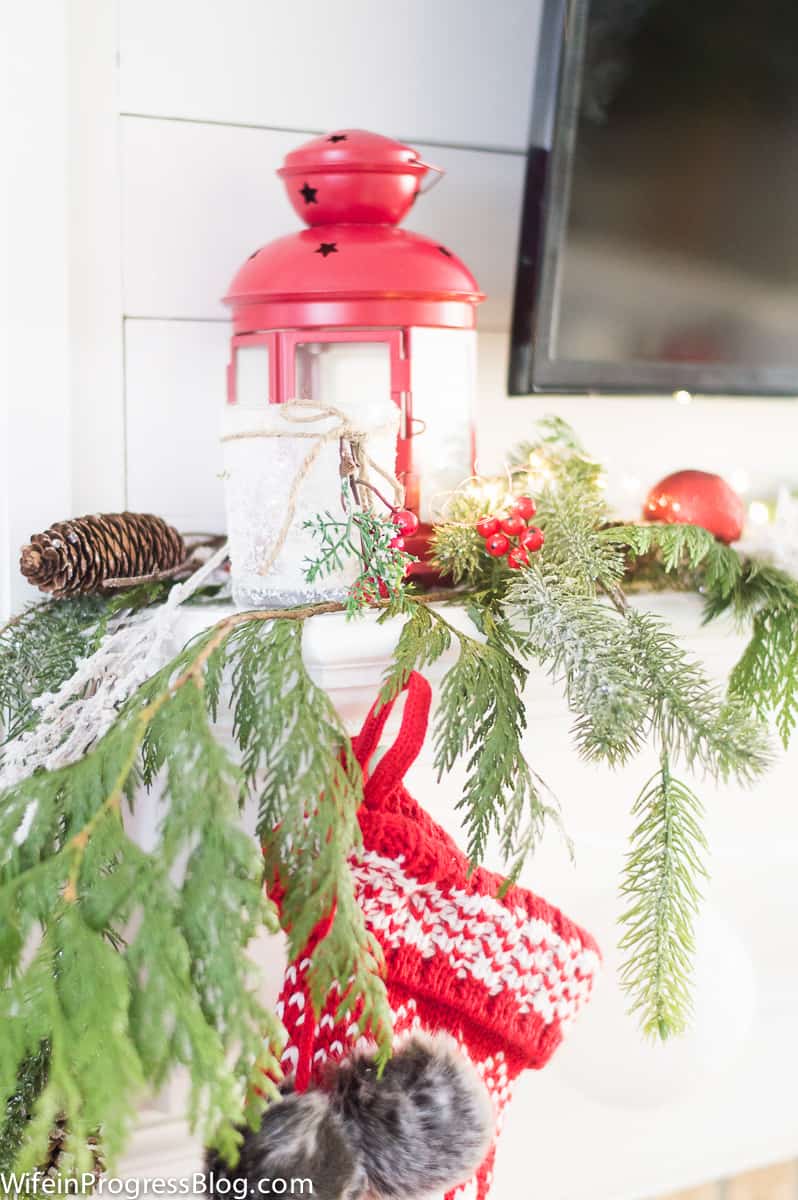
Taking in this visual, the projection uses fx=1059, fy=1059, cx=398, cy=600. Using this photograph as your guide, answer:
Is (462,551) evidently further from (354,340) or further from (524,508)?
(354,340)

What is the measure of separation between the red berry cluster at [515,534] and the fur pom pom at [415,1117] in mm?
353

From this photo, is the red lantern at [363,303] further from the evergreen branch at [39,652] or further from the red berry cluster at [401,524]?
the evergreen branch at [39,652]

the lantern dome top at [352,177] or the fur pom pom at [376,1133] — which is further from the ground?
the lantern dome top at [352,177]

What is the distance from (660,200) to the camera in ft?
3.55

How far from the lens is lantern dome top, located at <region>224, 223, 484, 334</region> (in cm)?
85

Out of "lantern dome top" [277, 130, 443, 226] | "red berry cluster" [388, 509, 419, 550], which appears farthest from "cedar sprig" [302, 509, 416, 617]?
"lantern dome top" [277, 130, 443, 226]

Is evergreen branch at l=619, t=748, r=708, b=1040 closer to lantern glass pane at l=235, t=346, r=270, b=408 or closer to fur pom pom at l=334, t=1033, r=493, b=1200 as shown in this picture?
fur pom pom at l=334, t=1033, r=493, b=1200

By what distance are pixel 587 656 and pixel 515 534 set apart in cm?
14

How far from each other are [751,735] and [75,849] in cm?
38

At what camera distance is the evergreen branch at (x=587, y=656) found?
0.63m

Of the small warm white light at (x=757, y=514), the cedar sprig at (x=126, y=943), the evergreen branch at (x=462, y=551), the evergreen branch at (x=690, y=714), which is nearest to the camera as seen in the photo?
the cedar sprig at (x=126, y=943)

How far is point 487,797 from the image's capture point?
25.9 inches

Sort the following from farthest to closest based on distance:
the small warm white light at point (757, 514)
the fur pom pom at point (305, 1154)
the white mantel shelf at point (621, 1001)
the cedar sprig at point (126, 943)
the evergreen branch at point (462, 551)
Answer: the small warm white light at point (757, 514) < the white mantel shelf at point (621, 1001) < the evergreen branch at point (462, 551) < the fur pom pom at point (305, 1154) < the cedar sprig at point (126, 943)

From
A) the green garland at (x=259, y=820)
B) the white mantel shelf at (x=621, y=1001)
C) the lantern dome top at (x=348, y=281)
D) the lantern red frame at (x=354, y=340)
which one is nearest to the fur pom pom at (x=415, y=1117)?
the green garland at (x=259, y=820)
